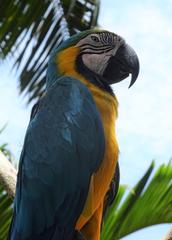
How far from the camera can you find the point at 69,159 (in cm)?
242

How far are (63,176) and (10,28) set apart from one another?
2.18m

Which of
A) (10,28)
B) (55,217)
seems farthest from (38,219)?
(10,28)

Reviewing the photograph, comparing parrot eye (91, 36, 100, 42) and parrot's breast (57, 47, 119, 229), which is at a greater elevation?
parrot eye (91, 36, 100, 42)

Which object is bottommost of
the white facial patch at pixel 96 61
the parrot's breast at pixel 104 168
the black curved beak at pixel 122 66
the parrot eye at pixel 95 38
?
the parrot's breast at pixel 104 168

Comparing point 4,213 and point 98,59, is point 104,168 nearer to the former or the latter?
point 98,59

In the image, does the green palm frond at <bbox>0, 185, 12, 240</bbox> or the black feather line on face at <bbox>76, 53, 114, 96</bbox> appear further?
the green palm frond at <bbox>0, 185, 12, 240</bbox>

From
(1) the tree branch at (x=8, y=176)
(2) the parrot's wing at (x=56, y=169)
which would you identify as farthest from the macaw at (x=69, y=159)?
(1) the tree branch at (x=8, y=176)

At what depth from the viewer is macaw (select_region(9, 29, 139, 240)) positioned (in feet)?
7.85

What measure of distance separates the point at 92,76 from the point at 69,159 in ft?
1.31

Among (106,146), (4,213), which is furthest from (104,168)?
(4,213)

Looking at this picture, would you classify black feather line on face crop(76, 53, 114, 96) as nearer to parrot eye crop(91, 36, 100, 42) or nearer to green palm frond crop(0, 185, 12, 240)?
parrot eye crop(91, 36, 100, 42)

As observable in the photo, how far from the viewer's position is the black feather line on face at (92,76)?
8.77ft

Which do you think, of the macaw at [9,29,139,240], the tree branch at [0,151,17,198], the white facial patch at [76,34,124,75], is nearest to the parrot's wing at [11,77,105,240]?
the macaw at [9,29,139,240]

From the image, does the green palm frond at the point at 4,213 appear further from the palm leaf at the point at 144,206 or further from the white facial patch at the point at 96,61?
the white facial patch at the point at 96,61
